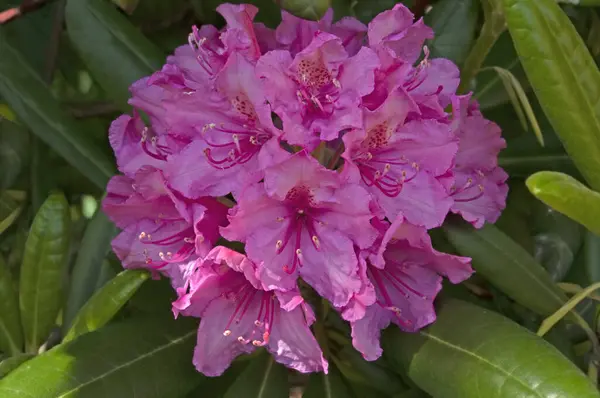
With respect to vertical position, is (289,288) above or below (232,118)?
below

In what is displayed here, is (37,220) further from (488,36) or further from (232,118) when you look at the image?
(488,36)

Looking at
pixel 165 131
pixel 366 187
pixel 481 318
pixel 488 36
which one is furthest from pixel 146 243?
pixel 488 36

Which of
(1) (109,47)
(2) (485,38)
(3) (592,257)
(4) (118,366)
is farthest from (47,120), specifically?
(3) (592,257)

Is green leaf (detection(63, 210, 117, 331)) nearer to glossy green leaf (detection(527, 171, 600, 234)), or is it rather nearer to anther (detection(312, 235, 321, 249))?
anther (detection(312, 235, 321, 249))

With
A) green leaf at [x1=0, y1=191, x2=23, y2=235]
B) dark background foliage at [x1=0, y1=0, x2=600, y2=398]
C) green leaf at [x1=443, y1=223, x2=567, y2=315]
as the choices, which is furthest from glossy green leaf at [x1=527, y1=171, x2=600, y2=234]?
green leaf at [x1=0, y1=191, x2=23, y2=235]

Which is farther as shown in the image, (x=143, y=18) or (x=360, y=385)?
(x=143, y=18)

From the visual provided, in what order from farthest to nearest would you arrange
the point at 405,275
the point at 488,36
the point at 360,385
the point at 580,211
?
1. the point at 360,385
2. the point at 488,36
3. the point at 405,275
4. the point at 580,211
